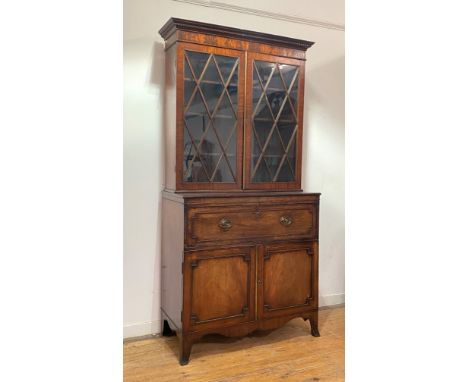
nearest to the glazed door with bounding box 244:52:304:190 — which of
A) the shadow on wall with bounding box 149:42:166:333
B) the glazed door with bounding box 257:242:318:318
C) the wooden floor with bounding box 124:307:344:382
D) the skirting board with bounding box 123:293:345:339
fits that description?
the glazed door with bounding box 257:242:318:318

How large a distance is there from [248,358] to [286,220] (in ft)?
2.79

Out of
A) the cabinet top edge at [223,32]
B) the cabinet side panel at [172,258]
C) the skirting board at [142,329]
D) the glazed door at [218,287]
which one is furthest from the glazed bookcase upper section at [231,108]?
the skirting board at [142,329]

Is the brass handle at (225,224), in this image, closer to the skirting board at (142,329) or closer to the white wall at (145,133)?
the white wall at (145,133)

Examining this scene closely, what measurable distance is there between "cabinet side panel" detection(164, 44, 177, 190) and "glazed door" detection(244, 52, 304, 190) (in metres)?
0.46

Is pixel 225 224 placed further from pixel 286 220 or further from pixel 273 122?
pixel 273 122

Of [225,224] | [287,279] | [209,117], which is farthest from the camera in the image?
[287,279]

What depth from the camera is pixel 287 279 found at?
8.48ft

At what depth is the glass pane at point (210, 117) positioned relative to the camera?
2430mm

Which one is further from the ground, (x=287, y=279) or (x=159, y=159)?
(x=159, y=159)

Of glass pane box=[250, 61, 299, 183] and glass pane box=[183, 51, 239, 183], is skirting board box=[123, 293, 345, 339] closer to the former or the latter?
glass pane box=[183, 51, 239, 183]

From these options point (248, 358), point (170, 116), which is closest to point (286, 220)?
point (248, 358)

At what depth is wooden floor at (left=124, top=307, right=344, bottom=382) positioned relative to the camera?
2.17 meters
